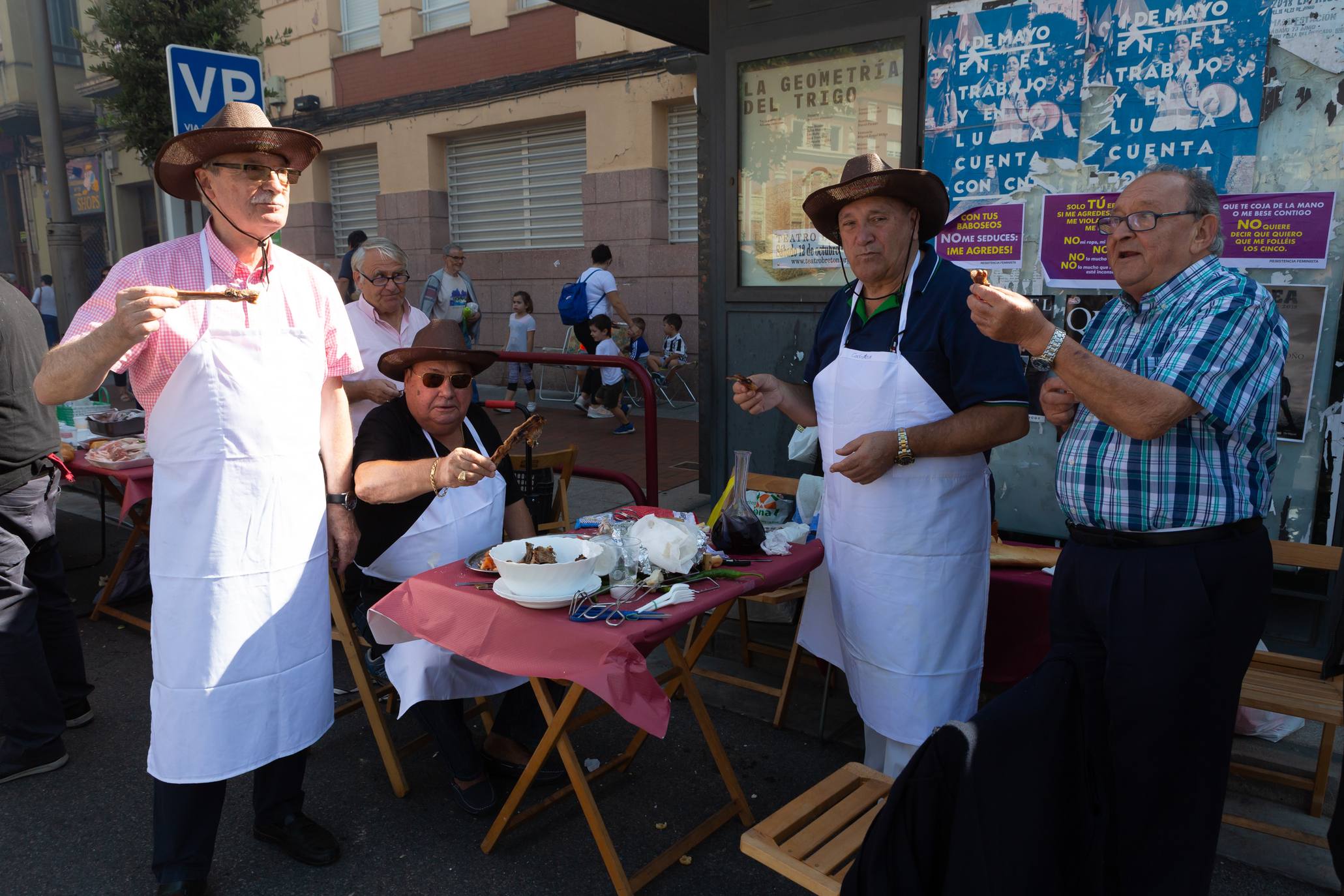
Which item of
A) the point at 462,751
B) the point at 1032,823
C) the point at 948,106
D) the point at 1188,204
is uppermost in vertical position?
the point at 948,106

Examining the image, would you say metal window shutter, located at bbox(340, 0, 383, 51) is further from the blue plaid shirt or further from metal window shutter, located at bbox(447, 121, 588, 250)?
the blue plaid shirt

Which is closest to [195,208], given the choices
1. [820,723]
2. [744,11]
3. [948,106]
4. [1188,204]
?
[744,11]

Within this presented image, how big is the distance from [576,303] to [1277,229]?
7.58 metres

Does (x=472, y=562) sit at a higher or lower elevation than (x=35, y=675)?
higher

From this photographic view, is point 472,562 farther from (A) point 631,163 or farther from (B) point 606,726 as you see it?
(A) point 631,163

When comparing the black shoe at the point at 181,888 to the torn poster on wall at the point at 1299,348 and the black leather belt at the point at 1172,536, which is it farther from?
the torn poster on wall at the point at 1299,348

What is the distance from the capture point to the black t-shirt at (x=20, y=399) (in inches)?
129

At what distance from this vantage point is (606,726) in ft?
11.6

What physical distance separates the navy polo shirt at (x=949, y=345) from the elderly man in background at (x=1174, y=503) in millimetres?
428

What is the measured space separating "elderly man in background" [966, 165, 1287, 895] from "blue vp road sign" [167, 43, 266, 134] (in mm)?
4623

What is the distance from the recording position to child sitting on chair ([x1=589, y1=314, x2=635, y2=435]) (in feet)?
31.9

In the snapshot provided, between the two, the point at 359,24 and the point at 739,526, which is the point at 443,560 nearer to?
the point at 739,526

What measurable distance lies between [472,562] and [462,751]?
28.3 inches

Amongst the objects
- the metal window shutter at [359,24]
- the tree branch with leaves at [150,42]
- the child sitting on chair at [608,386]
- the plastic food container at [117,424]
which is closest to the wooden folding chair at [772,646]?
the plastic food container at [117,424]
